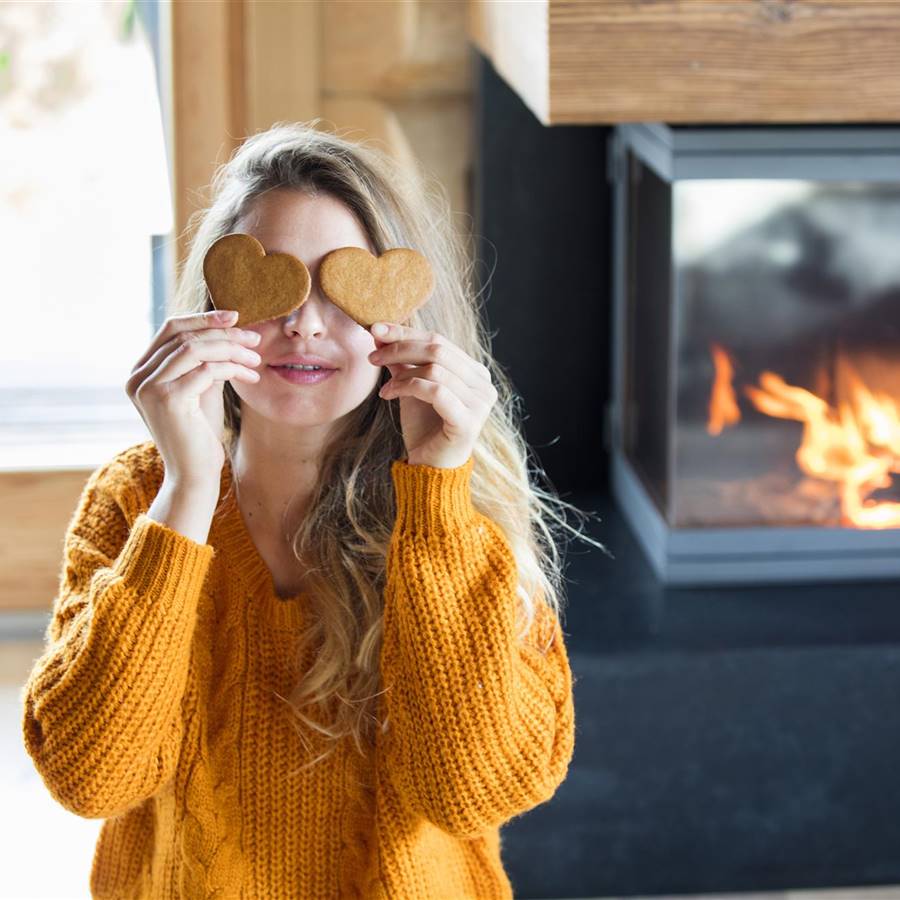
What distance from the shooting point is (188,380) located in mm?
1363

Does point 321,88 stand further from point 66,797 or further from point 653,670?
point 66,797

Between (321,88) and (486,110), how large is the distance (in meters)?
0.33

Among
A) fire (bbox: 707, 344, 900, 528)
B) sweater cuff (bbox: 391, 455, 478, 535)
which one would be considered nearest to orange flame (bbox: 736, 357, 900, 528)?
fire (bbox: 707, 344, 900, 528)

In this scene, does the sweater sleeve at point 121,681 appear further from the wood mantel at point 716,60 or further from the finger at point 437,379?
the wood mantel at point 716,60

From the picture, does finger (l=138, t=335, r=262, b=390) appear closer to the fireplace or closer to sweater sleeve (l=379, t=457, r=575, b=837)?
sweater sleeve (l=379, t=457, r=575, b=837)

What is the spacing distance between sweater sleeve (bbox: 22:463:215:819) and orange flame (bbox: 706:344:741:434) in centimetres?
Answer: 132

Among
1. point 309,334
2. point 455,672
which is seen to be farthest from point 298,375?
point 455,672

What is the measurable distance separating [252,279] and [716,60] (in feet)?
3.08

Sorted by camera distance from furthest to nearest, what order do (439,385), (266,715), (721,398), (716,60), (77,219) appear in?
(77,219), (721,398), (716,60), (266,715), (439,385)

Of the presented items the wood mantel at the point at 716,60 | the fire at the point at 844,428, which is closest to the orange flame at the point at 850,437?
the fire at the point at 844,428

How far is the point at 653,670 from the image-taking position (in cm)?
232

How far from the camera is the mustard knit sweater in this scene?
4.50 ft

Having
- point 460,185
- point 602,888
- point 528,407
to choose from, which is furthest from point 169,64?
point 602,888

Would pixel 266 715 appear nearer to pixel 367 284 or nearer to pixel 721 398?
pixel 367 284
